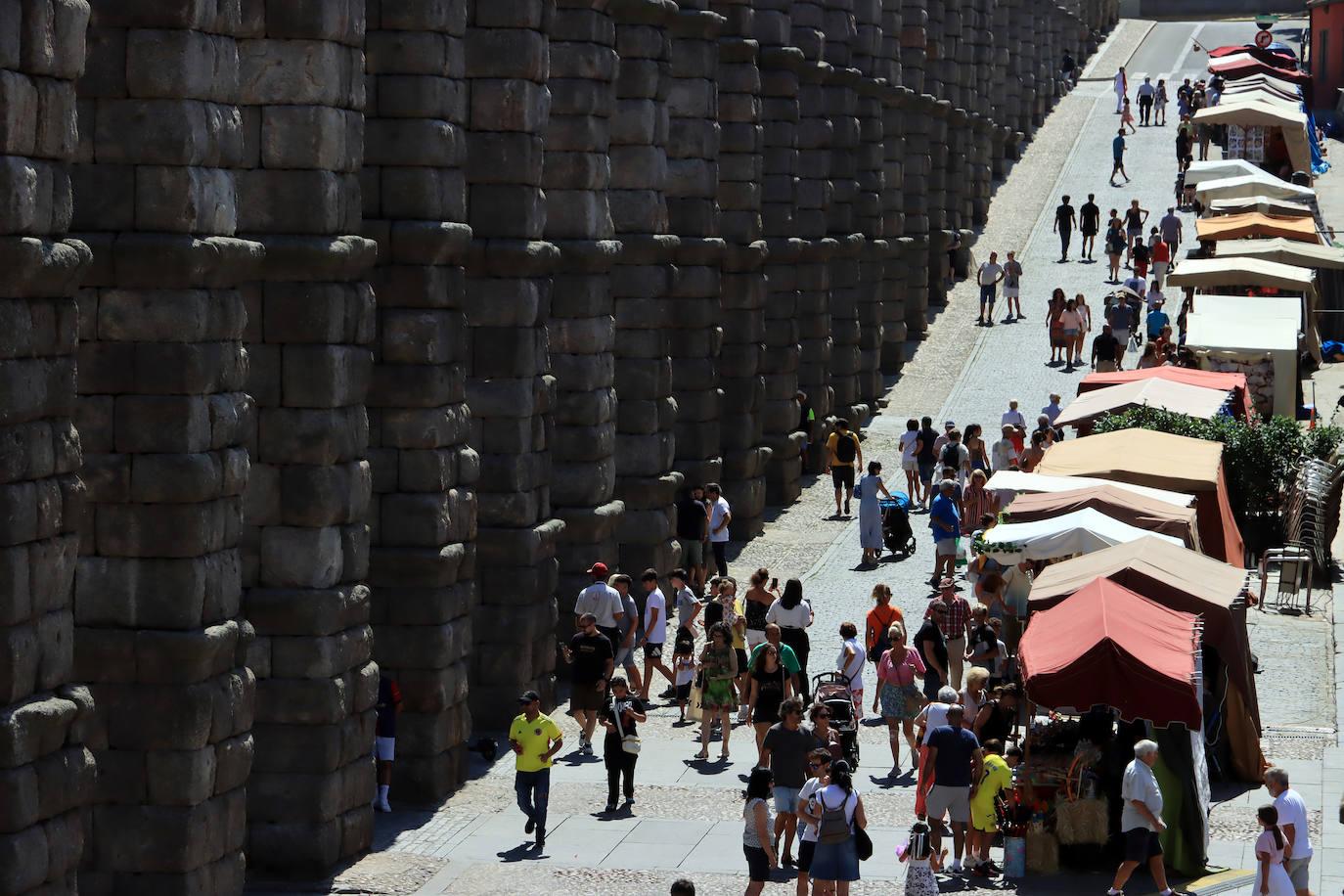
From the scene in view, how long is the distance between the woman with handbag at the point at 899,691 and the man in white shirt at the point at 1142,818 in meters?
4.61

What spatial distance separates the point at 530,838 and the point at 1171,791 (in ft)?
19.2

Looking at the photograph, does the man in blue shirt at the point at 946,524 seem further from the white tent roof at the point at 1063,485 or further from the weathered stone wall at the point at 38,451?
the weathered stone wall at the point at 38,451

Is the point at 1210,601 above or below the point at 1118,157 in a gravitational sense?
below

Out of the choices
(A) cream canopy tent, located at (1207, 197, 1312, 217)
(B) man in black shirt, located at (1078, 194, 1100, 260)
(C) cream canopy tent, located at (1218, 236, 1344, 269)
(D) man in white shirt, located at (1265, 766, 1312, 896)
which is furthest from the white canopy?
(B) man in black shirt, located at (1078, 194, 1100, 260)

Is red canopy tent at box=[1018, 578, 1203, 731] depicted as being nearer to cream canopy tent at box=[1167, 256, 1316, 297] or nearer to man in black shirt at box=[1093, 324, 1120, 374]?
cream canopy tent at box=[1167, 256, 1316, 297]

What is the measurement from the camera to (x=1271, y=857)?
17.8 m

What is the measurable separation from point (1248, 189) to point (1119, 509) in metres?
29.2

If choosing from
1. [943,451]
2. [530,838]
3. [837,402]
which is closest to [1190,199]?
[837,402]

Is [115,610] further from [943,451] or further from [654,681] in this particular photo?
[943,451]

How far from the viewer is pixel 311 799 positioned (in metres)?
20.9

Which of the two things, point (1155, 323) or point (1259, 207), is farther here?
point (1259, 207)

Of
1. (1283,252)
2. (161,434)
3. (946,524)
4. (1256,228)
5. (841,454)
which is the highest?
(1256,228)

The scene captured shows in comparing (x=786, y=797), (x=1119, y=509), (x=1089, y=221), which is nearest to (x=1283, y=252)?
(x=1089, y=221)

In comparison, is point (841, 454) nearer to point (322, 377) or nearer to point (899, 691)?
point (899, 691)
